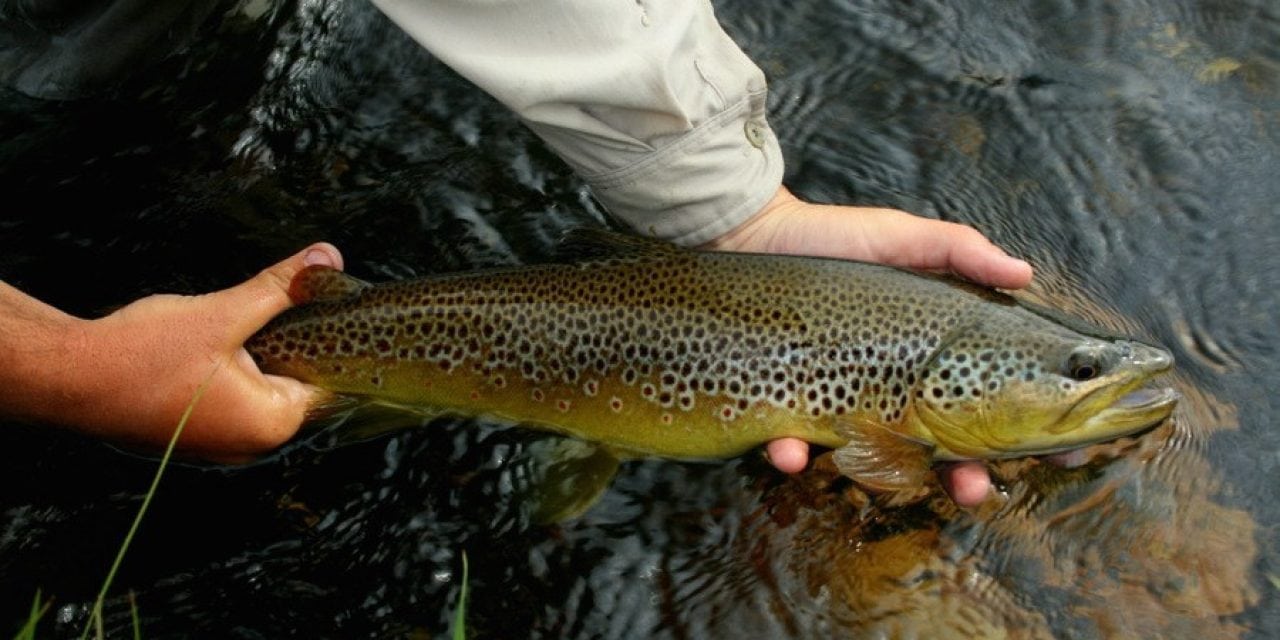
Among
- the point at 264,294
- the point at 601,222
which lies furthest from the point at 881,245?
the point at 264,294

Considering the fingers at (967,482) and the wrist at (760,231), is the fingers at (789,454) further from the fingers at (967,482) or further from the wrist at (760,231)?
the wrist at (760,231)

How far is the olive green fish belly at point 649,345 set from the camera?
113 inches

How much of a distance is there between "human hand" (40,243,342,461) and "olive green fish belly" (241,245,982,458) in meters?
0.11

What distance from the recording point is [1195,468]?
3.02 meters

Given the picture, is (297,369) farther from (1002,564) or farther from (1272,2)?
(1272,2)

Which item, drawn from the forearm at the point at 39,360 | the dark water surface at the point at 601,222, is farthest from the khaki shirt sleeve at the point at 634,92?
the forearm at the point at 39,360

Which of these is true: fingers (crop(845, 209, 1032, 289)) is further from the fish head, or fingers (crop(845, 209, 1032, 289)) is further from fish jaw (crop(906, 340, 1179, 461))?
fish jaw (crop(906, 340, 1179, 461))

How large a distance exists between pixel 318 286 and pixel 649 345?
86 cm

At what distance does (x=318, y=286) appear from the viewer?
3070 mm

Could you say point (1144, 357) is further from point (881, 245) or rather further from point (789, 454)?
point (789, 454)

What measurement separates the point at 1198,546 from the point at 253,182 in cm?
295

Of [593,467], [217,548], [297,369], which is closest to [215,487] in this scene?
[217,548]

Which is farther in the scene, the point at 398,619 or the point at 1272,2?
the point at 1272,2

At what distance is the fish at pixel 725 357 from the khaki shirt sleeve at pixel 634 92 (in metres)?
0.17
